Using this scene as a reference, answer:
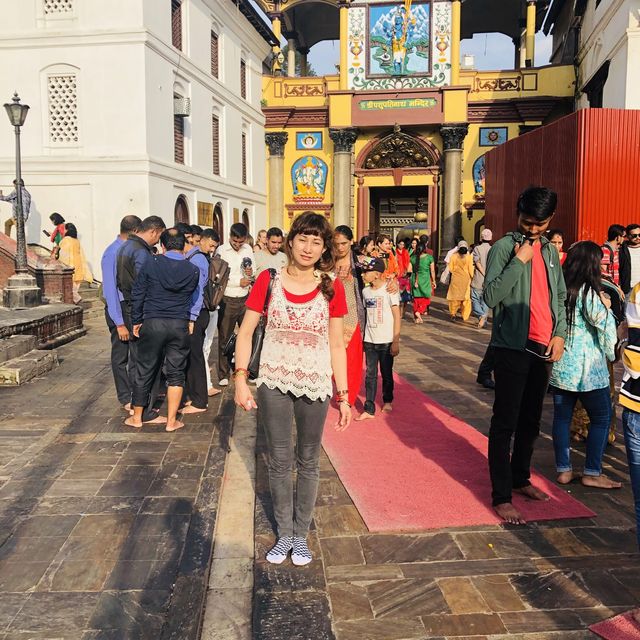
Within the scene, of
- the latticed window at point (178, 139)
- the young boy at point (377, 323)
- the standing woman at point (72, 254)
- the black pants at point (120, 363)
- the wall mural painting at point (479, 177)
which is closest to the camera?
the young boy at point (377, 323)

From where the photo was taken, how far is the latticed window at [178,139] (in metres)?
17.6

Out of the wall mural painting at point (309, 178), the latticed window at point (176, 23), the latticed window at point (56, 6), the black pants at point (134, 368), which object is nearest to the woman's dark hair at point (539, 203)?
the black pants at point (134, 368)

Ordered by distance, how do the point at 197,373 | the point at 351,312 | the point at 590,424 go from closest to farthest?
the point at 590,424 → the point at 351,312 → the point at 197,373

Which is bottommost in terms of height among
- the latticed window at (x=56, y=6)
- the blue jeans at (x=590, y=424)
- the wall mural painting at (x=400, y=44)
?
the blue jeans at (x=590, y=424)

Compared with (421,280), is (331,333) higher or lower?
higher

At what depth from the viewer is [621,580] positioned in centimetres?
309

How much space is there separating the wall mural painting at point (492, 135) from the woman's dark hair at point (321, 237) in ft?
69.4

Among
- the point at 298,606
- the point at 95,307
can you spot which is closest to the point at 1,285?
the point at 95,307

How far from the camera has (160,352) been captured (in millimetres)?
5516

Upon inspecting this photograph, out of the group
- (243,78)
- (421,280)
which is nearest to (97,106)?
(243,78)

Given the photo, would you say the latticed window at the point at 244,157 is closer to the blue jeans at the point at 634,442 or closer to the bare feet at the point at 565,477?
the bare feet at the point at 565,477

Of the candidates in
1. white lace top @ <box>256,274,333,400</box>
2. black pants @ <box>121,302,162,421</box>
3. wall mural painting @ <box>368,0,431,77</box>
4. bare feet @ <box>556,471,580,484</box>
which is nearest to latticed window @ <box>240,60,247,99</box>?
wall mural painting @ <box>368,0,431,77</box>

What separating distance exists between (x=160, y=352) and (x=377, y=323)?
2.02 m

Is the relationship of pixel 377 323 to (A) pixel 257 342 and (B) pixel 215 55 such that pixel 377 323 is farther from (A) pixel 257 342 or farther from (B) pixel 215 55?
(B) pixel 215 55
